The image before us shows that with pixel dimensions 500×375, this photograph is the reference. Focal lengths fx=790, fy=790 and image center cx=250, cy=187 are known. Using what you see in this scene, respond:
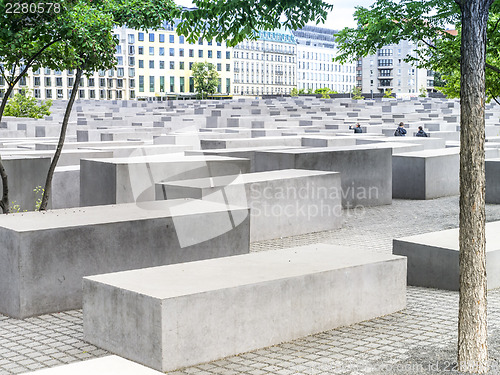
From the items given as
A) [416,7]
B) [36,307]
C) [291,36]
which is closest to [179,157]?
[416,7]

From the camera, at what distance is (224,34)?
7.57 meters

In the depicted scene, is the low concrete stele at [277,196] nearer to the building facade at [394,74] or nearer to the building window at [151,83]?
the building window at [151,83]

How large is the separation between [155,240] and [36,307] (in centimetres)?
146

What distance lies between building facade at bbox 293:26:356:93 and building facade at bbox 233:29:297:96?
2.86 meters

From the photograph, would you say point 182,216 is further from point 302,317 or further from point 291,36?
point 291,36

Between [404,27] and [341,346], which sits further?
[404,27]

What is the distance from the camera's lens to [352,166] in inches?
650

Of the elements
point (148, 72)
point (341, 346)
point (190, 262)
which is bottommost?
point (341, 346)

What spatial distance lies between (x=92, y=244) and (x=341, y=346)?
2.96 metres

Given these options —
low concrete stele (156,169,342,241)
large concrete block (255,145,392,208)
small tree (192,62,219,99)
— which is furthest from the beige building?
low concrete stele (156,169,342,241)

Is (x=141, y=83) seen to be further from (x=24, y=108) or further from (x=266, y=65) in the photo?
(x=24, y=108)

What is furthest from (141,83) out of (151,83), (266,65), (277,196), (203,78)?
(277,196)

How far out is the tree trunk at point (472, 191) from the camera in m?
5.39

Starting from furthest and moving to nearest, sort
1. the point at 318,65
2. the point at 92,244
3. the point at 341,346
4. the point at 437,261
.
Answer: the point at 318,65
the point at 437,261
the point at 92,244
the point at 341,346
